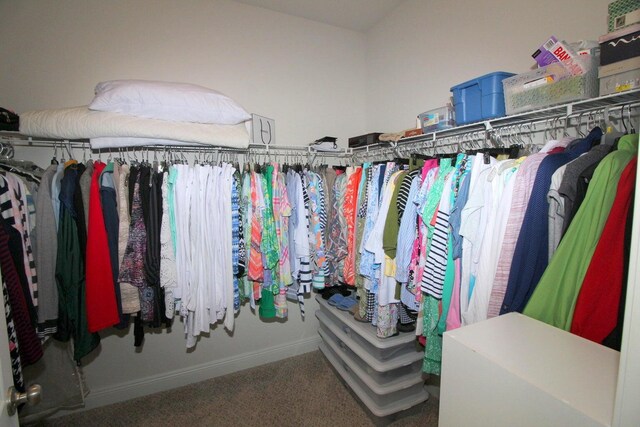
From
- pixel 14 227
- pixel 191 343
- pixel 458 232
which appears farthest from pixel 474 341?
pixel 14 227

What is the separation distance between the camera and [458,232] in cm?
125

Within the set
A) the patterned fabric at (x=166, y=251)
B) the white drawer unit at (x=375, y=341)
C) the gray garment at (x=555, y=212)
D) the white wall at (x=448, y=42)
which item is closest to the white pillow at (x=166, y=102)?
the patterned fabric at (x=166, y=251)

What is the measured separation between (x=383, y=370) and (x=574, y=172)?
141 cm

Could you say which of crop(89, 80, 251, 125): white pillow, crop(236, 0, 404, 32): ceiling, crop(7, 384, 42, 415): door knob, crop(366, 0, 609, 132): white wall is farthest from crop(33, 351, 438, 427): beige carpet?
crop(236, 0, 404, 32): ceiling

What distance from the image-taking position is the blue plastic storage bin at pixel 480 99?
133 centimetres

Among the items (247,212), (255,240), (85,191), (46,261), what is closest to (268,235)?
(255,240)

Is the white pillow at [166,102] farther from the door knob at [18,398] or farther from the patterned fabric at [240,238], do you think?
the door knob at [18,398]

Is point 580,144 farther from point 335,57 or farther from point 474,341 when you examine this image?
point 335,57

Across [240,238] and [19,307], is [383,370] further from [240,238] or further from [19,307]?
[19,307]

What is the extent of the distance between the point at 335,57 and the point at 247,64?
846 millimetres

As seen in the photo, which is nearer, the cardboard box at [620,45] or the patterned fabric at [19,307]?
the cardboard box at [620,45]

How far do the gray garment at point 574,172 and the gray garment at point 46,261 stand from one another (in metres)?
2.23

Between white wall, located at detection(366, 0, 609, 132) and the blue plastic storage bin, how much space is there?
1.10 ft

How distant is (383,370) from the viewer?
1.71 metres
